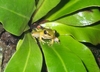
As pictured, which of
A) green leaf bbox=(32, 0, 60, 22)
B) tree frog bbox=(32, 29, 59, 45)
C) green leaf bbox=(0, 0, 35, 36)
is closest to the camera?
green leaf bbox=(0, 0, 35, 36)

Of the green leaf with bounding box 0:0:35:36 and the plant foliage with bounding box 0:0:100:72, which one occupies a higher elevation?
Result: the green leaf with bounding box 0:0:35:36

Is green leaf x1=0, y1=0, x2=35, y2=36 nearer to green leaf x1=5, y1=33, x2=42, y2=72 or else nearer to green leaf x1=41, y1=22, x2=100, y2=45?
green leaf x1=5, y1=33, x2=42, y2=72

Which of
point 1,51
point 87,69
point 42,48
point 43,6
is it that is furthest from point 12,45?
point 87,69

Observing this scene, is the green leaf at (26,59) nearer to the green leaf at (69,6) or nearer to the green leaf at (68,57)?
the green leaf at (68,57)

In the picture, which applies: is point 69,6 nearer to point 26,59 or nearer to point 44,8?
point 44,8

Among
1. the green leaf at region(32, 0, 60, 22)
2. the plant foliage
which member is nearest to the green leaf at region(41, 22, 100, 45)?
the plant foliage

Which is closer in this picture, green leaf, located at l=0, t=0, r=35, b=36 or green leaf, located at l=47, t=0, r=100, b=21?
green leaf, located at l=0, t=0, r=35, b=36

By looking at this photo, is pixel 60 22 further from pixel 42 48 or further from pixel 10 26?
pixel 10 26
